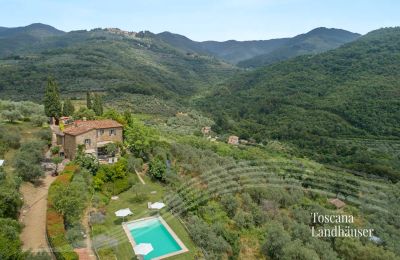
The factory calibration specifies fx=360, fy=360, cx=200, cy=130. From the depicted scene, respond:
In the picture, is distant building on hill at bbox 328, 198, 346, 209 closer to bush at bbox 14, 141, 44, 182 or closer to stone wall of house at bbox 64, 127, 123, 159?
stone wall of house at bbox 64, 127, 123, 159

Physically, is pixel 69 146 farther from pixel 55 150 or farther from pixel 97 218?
pixel 97 218

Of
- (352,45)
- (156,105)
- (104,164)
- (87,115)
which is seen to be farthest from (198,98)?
(104,164)

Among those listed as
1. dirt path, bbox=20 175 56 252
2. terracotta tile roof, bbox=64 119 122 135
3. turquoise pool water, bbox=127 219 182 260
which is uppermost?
terracotta tile roof, bbox=64 119 122 135

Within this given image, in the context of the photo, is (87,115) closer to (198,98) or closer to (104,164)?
(104,164)

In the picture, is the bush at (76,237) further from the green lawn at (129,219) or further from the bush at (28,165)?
the bush at (28,165)

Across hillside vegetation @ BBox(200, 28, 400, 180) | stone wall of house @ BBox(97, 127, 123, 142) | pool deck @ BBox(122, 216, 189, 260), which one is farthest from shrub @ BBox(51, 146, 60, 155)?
hillside vegetation @ BBox(200, 28, 400, 180)

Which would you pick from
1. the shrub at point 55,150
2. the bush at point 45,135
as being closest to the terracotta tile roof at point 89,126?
the shrub at point 55,150

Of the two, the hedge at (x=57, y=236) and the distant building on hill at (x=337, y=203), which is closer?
the hedge at (x=57, y=236)
